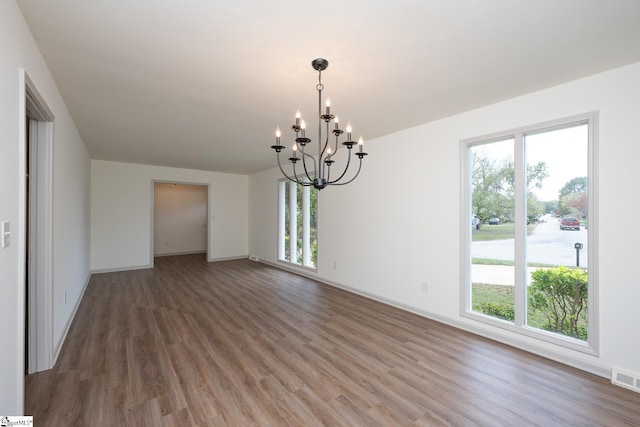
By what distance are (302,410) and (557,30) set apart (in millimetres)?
3063

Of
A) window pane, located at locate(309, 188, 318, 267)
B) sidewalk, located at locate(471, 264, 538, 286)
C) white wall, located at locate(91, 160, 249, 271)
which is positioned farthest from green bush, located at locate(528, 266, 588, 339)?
white wall, located at locate(91, 160, 249, 271)

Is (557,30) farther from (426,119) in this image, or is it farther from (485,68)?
(426,119)

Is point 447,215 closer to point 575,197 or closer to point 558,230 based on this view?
point 558,230

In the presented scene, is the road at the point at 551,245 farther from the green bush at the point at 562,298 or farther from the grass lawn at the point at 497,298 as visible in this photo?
the grass lawn at the point at 497,298

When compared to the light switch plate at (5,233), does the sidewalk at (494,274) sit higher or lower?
lower

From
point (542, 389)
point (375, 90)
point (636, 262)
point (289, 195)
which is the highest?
point (375, 90)

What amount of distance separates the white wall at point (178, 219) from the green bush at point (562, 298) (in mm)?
8737

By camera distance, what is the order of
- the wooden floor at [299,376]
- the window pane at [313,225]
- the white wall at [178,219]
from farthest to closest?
the white wall at [178,219], the window pane at [313,225], the wooden floor at [299,376]

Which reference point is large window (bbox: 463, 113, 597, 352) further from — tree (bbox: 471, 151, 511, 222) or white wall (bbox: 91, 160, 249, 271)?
white wall (bbox: 91, 160, 249, 271)

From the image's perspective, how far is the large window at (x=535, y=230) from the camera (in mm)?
2434

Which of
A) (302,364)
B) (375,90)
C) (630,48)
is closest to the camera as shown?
(630,48)

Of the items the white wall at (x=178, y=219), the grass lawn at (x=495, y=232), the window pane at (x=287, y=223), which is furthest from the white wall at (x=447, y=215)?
the white wall at (x=178, y=219)

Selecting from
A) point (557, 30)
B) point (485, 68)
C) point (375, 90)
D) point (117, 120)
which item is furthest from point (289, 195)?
point (557, 30)

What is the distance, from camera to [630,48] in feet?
6.39
